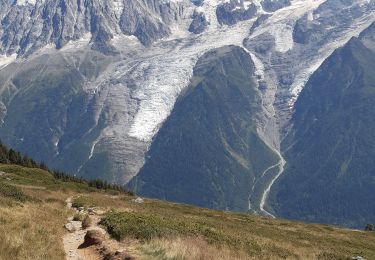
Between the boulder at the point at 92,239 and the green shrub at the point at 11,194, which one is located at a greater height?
the boulder at the point at 92,239

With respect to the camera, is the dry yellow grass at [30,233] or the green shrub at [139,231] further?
the green shrub at [139,231]

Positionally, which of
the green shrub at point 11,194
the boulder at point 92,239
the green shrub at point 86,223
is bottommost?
the green shrub at point 11,194

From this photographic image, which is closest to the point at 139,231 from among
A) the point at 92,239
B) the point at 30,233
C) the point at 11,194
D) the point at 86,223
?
the point at 92,239

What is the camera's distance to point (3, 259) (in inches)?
885

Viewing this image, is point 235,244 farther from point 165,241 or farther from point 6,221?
point 6,221

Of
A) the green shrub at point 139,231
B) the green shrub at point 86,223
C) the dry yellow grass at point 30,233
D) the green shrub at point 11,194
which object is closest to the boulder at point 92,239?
the green shrub at point 139,231

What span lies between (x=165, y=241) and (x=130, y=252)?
190 centimetres

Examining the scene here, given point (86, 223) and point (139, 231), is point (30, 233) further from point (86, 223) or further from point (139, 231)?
point (86, 223)

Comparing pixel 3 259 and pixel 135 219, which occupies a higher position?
pixel 3 259

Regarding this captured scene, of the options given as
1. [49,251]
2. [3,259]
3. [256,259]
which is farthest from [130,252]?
[256,259]

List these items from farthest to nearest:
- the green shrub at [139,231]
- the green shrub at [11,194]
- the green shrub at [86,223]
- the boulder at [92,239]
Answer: the green shrub at [11,194] → the green shrub at [86,223] → the boulder at [92,239] → the green shrub at [139,231]

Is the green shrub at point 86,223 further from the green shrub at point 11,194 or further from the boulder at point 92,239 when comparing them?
the green shrub at point 11,194

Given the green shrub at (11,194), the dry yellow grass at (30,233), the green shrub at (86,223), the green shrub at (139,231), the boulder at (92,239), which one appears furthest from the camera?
the green shrub at (11,194)

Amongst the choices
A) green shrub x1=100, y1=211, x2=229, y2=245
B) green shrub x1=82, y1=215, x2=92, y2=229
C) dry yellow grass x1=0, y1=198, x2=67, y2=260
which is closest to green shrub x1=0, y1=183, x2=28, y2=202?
dry yellow grass x1=0, y1=198, x2=67, y2=260
